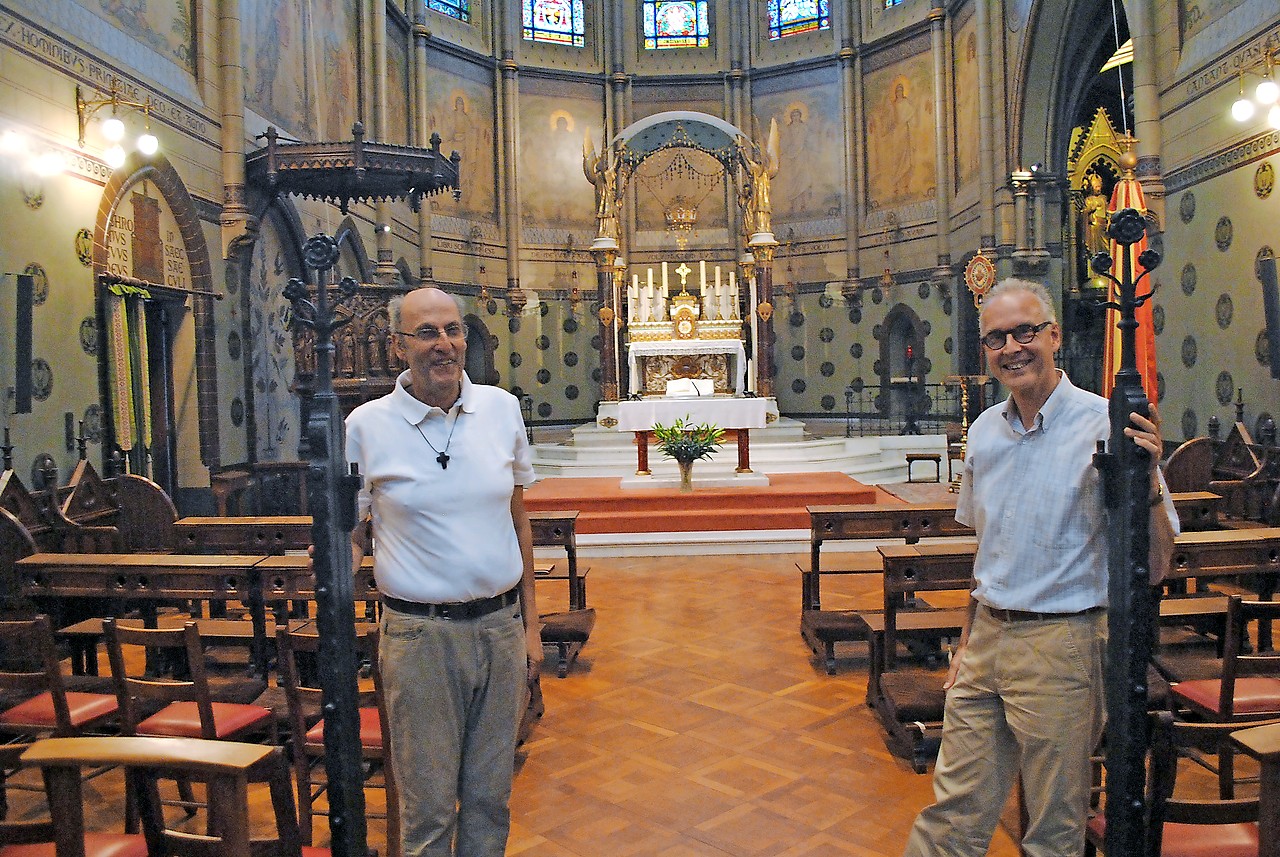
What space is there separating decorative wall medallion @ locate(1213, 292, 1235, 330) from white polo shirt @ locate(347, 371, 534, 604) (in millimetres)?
9210

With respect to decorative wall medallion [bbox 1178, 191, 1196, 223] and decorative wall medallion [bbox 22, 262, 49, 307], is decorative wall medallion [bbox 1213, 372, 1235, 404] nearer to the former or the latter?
decorative wall medallion [bbox 1178, 191, 1196, 223]

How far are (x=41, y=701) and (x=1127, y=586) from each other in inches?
161

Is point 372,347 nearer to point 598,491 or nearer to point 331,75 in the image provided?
point 598,491

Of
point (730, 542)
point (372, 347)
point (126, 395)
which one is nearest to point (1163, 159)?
point (730, 542)

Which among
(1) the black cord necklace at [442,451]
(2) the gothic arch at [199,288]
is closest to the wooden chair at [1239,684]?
(1) the black cord necklace at [442,451]

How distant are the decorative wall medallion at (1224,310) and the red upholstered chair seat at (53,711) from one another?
32.4 feet

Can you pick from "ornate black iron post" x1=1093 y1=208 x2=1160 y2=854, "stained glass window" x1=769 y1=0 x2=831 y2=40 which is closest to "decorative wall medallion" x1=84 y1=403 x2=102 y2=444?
"ornate black iron post" x1=1093 y1=208 x2=1160 y2=854

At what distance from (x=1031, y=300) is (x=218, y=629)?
4.56 meters

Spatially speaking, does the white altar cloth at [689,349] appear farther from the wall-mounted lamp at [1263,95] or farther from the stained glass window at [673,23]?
the stained glass window at [673,23]

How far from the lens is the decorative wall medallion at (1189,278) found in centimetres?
1048

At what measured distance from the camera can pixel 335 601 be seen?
2621 mm

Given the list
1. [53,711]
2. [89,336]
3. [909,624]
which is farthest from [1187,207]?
[53,711]

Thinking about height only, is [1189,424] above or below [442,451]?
below

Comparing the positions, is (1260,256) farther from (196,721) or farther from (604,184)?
(604,184)
